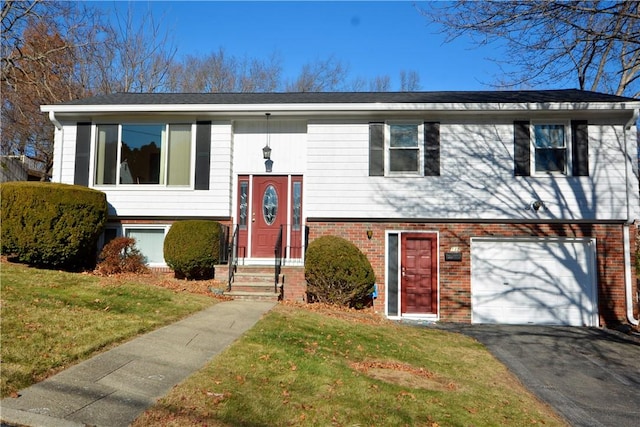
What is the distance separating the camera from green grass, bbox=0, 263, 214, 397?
14.6 feet

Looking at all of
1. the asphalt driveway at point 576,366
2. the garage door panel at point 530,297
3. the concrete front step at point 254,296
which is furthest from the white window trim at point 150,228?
the garage door panel at point 530,297

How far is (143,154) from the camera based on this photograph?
37.3 feet

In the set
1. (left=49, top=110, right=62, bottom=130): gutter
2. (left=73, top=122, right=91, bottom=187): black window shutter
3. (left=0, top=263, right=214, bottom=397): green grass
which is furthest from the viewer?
(left=73, top=122, right=91, bottom=187): black window shutter

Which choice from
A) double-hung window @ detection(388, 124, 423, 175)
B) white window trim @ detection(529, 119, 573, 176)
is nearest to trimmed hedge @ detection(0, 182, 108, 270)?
double-hung window @ detection(388, 124, 423, 175)

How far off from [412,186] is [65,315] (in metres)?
7.68

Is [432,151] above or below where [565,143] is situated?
below

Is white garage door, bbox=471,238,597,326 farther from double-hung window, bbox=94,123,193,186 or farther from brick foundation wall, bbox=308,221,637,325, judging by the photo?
double-hung window, bbox=94,123,193,186

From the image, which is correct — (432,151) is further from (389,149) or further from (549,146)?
(549,146)

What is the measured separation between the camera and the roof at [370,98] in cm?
1102

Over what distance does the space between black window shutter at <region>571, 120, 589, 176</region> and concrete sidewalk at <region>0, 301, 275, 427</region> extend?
8718 mm

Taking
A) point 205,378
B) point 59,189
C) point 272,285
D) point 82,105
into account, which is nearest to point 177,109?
point 82,105

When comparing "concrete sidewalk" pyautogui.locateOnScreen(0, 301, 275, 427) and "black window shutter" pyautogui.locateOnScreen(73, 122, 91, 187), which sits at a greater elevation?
"black window shutter" pyautogui.locateOnScreen(73, 122, 91, 187)

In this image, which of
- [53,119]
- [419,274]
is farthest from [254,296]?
[53,119]

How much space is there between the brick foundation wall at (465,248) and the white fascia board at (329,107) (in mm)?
2718
